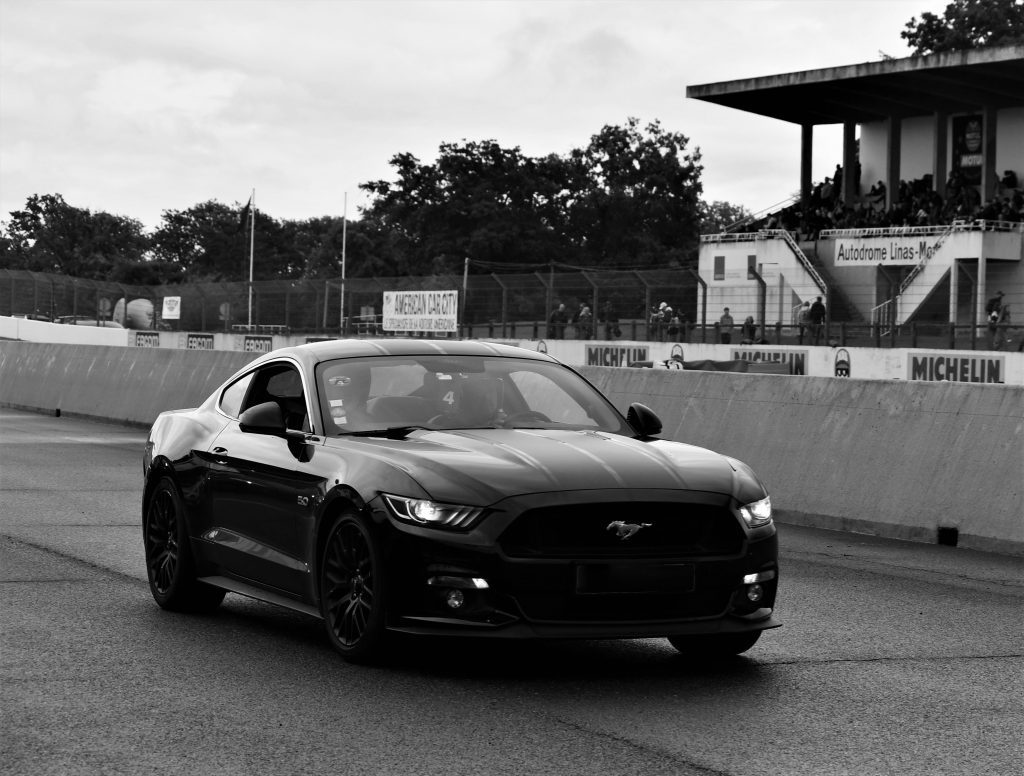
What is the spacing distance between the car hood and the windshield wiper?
7 centimetres

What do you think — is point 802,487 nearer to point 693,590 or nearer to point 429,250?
point 693,590

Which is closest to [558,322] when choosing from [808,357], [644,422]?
[808,357]

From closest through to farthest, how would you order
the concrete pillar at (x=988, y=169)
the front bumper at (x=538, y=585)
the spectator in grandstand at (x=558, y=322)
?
the front bumper at (x=538, y=585)
the spectator in grandstand at (x=558, y=322)
the concrete pillar at (x=988, y=169)

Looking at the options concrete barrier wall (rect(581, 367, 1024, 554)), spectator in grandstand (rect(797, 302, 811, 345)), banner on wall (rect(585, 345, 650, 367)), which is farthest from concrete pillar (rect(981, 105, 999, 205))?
concrete barrier wall (rect(581, 367, 1024, 554))

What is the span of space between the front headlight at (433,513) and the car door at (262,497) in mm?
720

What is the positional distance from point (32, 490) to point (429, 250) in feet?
299

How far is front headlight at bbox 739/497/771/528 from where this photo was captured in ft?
22.0

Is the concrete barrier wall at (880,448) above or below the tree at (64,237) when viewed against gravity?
below

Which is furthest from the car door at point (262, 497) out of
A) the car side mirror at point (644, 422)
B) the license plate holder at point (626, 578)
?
the car side mirror at point (644, 422)

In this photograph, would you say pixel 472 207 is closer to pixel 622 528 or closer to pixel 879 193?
pixel 879 193

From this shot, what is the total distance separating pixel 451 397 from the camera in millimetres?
7605

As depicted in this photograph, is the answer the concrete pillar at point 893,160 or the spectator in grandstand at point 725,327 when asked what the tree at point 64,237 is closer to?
the concrete pillar at point 893,160

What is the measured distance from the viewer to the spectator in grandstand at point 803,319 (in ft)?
111

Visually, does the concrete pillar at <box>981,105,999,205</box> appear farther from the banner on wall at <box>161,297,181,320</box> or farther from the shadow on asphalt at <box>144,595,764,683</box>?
the shadow on asphalt at <box>144,595,764,683</box>
